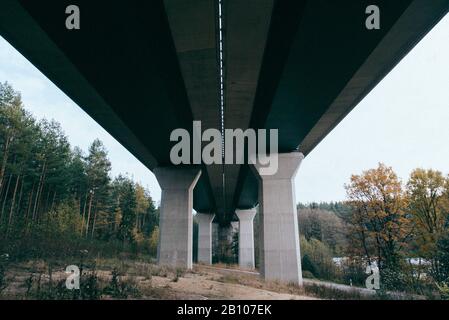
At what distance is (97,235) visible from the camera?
50.8m

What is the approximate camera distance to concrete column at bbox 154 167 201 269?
25.9 meters

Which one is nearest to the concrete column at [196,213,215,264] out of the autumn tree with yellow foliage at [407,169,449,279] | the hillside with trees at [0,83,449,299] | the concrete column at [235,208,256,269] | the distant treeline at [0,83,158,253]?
the concrete column at [235,208,256,269]

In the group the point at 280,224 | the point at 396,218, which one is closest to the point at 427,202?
the point at 396,218

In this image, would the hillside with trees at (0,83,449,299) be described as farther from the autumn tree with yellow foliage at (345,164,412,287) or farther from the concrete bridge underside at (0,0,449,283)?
the concrete bridge underside at (0,0,449,283)

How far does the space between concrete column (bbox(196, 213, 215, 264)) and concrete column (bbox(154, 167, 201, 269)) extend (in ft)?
117

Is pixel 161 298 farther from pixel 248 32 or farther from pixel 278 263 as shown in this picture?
pixel 278 263

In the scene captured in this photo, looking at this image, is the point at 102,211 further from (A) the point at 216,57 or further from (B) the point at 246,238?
(A) the point at 216,57

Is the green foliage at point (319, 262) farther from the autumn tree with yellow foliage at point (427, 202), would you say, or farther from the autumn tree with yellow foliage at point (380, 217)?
the autumn tree with yellow foliage at point (427, 202)

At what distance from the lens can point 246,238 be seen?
2313 inches

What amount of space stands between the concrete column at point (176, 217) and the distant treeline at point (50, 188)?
9.12 meters

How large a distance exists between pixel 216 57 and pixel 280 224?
14349mm

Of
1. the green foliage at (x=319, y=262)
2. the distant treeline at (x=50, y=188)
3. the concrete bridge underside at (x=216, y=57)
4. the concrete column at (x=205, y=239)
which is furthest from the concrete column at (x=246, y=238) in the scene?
the concrete bridge underside at (x=216, y=57)

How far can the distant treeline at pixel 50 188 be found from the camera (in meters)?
30.8

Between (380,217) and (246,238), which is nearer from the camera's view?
(380,217)
